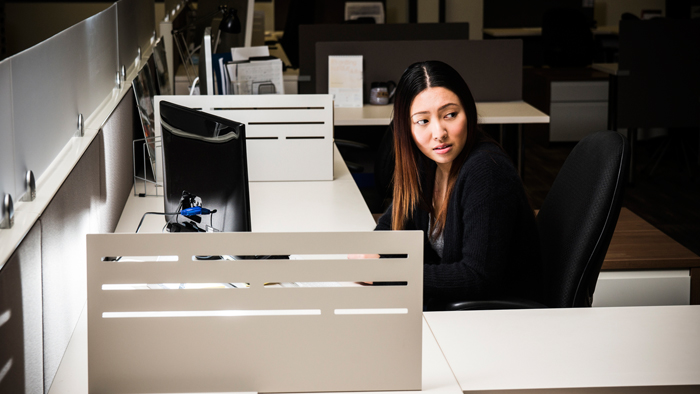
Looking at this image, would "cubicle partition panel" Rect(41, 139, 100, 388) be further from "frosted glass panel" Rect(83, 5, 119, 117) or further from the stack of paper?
the stack of paper

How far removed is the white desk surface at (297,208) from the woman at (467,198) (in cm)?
46

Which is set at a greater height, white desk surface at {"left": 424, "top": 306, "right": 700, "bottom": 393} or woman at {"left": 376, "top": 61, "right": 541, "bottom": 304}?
woman at {"left": 376, "top": 61, "right": 541, "bottom": 304}

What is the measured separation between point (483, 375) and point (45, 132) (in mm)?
899

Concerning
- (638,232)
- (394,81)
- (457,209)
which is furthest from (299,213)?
(394,81)

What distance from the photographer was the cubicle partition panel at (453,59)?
4.05m

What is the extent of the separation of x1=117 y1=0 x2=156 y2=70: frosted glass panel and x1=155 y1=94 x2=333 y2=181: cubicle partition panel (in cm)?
36

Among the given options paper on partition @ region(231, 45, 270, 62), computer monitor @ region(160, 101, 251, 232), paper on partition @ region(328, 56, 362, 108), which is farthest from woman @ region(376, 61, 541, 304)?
paper on partition @ region(328, 56, 362, 108)

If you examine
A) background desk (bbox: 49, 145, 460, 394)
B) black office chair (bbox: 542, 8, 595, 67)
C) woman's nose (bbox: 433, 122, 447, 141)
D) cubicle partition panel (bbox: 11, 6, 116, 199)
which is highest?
black office chair (bbox: 542, 8, 595, 67)

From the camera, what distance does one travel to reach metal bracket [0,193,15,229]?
1.01 metres

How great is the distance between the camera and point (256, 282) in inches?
37.6

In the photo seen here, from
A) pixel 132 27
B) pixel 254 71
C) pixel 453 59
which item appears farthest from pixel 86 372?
pixel 453 59

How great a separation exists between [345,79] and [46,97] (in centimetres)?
272

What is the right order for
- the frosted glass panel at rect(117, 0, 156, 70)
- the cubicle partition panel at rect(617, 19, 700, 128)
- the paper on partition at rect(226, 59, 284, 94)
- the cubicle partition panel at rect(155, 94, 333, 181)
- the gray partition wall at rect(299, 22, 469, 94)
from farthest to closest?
the cubicle partition panel at rect(617, 19, 700, 128), the gray partition wall at rect(299, 22, 469, 94), the paper on partition at rect(226, 59, 284, 94), the frosted glass panel at rect(117, 0, 156, 70), the cubicle partition panel at rect(155, 94, 333, 181)

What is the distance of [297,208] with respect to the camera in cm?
222
